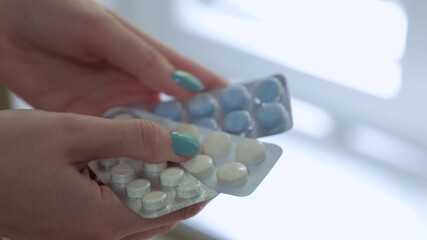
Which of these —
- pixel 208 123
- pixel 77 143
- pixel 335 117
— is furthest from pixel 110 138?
pixel 335 117

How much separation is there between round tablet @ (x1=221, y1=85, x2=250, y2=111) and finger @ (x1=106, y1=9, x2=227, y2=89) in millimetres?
29

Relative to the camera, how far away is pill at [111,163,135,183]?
0.52m

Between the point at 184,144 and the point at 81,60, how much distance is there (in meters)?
0.21

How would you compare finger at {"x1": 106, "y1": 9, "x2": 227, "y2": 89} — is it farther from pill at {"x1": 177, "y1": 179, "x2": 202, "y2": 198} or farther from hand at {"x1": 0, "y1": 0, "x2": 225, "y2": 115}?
pill at {"x1": 177, "y1": 179, "x2": 202, "y2": 198}

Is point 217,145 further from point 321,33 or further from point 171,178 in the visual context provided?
point 321,33

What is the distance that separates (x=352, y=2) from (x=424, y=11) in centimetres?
8

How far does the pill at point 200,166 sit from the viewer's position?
1.74 feet

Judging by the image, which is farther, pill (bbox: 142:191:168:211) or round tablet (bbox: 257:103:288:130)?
round tablet (bbox: 257:103:288:130)

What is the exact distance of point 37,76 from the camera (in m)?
0.70

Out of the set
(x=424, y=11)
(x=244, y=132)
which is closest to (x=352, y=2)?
(x=424, y=11)

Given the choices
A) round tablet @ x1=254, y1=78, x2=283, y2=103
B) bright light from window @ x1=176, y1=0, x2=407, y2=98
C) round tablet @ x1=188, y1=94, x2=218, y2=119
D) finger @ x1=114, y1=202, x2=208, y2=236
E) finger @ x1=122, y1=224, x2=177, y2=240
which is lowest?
finger @ x1=122, y1=224, x2=177, y2=240

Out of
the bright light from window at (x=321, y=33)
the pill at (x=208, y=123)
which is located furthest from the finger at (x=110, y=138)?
the bright light from window at (x=321, y=33)

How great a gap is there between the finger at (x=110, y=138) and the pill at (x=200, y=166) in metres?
0.03

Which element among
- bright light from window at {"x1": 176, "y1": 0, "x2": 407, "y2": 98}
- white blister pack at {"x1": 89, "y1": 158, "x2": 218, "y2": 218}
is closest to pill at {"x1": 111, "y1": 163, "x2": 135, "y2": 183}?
white blister pack at {"x1": 89, "y1": 158, "x2": 218, "y2": 218}
